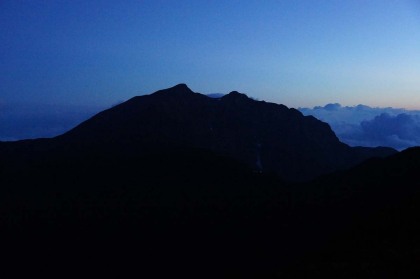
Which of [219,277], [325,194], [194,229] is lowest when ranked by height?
[219,277]

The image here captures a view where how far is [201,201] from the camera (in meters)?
178

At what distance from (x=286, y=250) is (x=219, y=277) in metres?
22.7

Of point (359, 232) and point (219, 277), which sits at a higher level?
point (359, 232)

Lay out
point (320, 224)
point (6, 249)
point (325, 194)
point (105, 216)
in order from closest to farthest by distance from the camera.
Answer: point (320, 224) → point (6, 249) → point (325, 194) → point (105, 216)

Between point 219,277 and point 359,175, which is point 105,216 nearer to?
point 219,277

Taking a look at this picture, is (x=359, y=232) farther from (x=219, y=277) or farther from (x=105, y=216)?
(x=105, y=216)

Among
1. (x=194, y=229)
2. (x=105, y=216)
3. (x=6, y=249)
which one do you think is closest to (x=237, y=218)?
(x=194, y=229)

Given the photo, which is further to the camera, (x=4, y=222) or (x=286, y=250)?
(x=4, y=222)

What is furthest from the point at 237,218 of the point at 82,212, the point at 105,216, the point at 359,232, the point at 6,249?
the point at 359,232

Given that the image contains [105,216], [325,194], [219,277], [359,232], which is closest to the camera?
[359,232]

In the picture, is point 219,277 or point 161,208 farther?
point 161,208

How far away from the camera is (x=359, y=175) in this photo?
559ft

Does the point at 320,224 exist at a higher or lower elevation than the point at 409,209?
lower

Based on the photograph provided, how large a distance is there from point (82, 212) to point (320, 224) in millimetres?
102771
